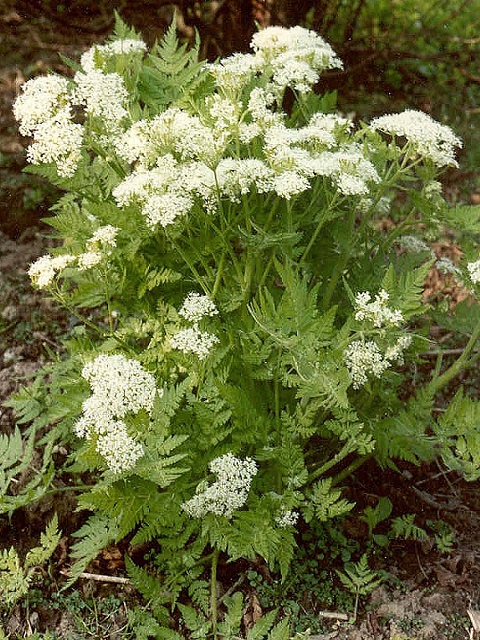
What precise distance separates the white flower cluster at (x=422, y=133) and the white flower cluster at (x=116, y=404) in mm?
1248

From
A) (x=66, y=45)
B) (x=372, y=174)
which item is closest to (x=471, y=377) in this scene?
(x=372, y=174)

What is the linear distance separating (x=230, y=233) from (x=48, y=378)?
4.69 ft

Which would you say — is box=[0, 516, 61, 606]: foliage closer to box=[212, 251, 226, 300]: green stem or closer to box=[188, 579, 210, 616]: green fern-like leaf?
box=[188, 579, 210, 616]: green fern-like leaf

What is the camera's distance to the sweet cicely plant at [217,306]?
2.39 m

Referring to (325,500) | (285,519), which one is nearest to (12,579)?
(285,519)

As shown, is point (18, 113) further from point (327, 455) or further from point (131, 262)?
point (327, 455)

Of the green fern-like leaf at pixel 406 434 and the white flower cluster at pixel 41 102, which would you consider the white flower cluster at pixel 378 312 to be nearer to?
the green fern-like leaf at pixel 406 434

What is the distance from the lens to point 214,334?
2.66 m

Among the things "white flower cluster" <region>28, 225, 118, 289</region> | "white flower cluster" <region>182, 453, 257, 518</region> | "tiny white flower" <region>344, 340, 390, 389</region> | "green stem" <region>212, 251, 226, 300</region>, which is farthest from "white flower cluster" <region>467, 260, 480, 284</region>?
"white flower cluster" <region>28, 225, 118, 289</region>

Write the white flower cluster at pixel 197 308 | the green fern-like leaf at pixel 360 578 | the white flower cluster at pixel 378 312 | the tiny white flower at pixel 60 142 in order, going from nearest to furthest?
1. the white flower cluster at pixel 378 312
2. the tiny white flower at pixel 60 142
3. the white flower cluster at pixel 197 308
4. the green fern-like leaf at pixel 360 578

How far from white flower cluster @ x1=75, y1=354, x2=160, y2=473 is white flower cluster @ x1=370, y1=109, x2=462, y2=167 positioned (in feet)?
4.09

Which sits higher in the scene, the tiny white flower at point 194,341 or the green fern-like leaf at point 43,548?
the tiny white flower at point 194,341

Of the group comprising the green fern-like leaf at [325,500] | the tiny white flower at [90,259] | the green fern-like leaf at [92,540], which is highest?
the tiny white flower at [90,259]

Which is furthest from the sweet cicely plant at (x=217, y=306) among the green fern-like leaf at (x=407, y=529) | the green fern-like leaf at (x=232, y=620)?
the green fern-like leaf at (x=407, y=529)
